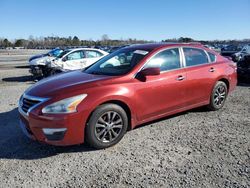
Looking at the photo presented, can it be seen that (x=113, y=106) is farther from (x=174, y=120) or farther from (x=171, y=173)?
(x=174, y=120)

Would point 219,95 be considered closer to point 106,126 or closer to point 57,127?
point 106,126

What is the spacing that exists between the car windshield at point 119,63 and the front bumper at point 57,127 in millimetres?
1225

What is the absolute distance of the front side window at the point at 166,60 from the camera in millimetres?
5098

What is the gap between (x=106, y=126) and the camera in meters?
4.38

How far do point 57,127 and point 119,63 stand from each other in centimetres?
200

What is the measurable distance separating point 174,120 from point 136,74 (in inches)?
61.5

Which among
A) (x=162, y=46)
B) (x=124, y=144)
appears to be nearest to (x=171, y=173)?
(x=124, y=144)

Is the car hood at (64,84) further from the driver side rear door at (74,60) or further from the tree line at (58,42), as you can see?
the tree line at (58,42)

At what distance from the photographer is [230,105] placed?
6.96m

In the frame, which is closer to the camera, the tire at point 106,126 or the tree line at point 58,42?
the tire at point 106,126

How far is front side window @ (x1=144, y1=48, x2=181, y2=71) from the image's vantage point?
5.10 m

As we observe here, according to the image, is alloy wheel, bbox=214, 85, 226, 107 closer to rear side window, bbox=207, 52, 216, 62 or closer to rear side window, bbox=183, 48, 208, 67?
rear side window, bbox=207, 52, 216, 62

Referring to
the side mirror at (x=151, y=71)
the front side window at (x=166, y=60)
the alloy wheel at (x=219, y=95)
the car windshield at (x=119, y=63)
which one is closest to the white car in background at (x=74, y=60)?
the car windshield at (x=119, y=63)

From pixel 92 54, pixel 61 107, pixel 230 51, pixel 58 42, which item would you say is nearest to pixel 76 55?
pixel 92 54
